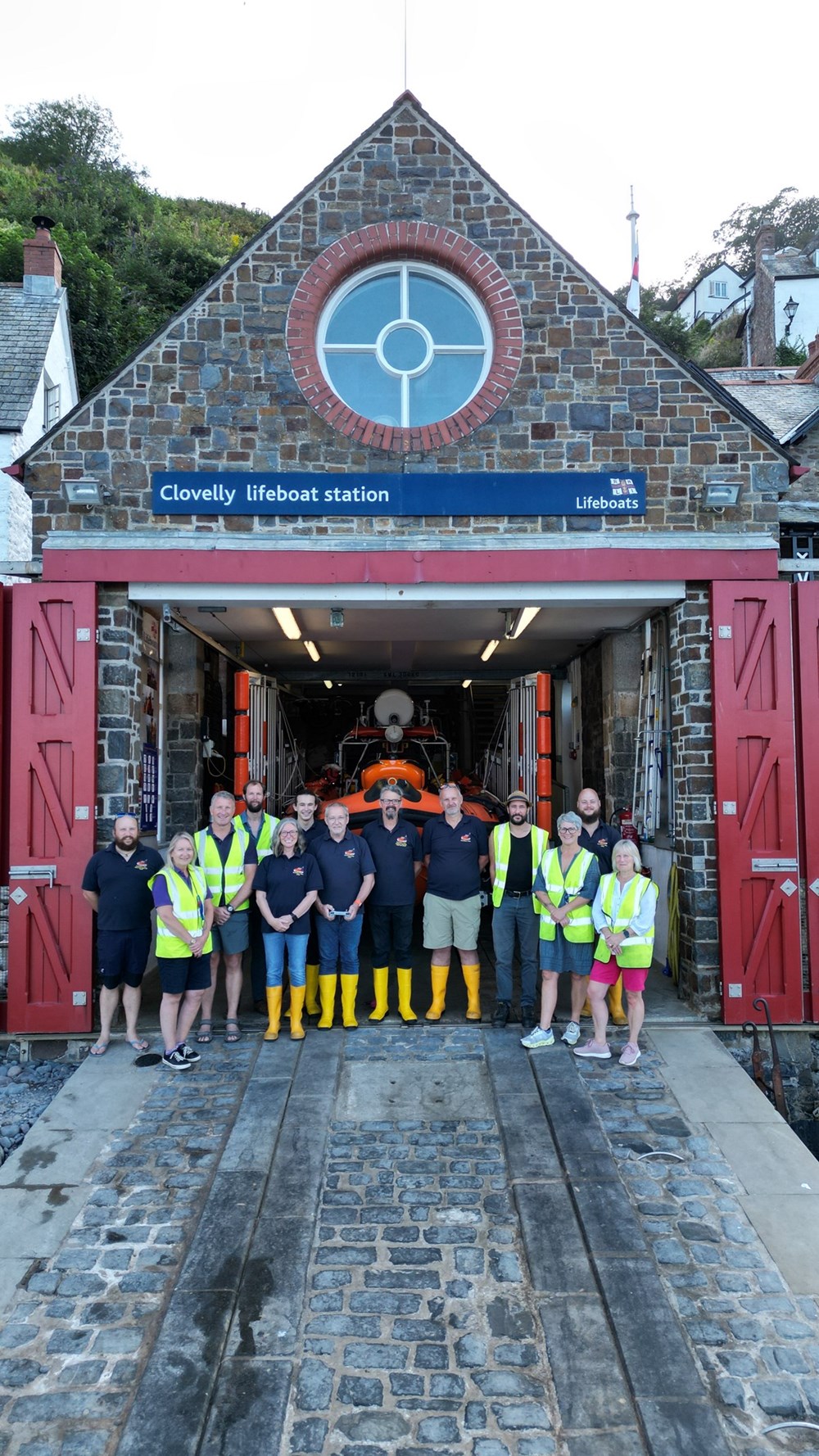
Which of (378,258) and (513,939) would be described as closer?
(513,939)

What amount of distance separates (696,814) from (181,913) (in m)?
3.70

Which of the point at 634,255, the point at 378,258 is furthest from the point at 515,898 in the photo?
the point at 634,255

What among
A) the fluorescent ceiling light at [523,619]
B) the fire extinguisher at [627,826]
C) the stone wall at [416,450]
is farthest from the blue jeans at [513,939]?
the stone wall at [416,450]

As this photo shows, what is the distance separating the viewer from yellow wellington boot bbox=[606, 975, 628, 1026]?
5.93 metres

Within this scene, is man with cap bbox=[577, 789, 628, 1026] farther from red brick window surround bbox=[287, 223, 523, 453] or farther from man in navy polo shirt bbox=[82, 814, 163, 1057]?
man in navy polo shirt bbox=[82, 814, 163, 1057]

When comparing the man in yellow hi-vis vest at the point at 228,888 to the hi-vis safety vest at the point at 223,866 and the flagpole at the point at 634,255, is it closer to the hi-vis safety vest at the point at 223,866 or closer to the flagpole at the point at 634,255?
the hi-vis safety vest at the point at 223,866

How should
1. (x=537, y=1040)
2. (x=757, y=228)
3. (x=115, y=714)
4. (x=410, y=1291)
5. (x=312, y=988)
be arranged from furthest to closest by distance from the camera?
1. (x=757, y=228)
2. (x=115, y=714)
3. (x=312, y=988)
4. (x=537, y=1040)
5. (x=410, y=1291)

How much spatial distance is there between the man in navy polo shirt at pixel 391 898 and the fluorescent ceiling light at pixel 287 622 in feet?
6.81

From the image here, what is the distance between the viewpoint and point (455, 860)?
19.4ft

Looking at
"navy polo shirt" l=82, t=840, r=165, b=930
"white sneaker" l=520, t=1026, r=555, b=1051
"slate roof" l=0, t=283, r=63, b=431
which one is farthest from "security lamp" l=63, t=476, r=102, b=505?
"slate roof" l=0, t=283, r=63, b=431

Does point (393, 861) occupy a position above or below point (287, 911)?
above

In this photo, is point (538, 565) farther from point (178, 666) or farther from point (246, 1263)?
point (246, 1263)

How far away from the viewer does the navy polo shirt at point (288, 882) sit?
5543mm

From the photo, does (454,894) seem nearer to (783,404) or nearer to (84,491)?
(84,491)
